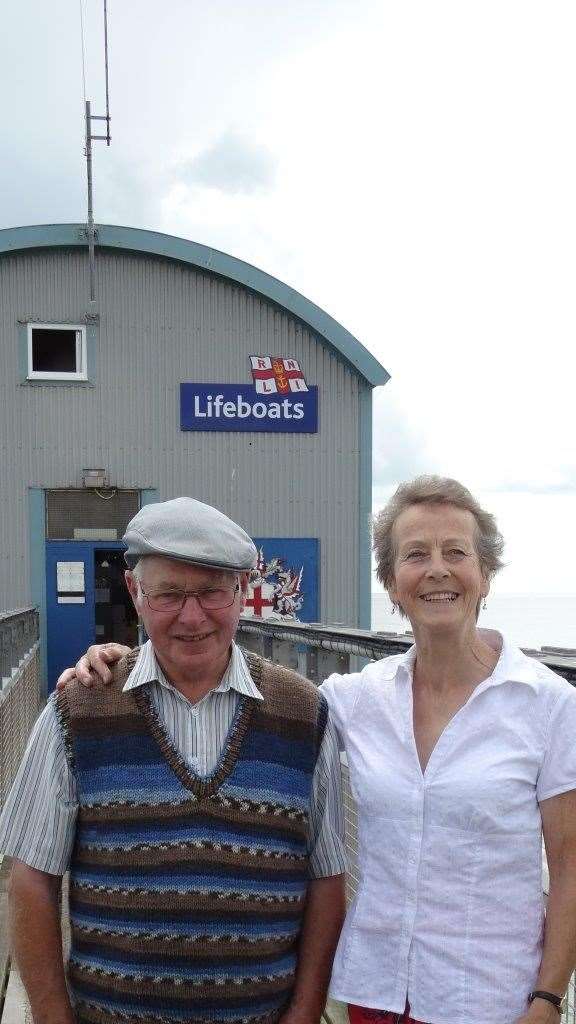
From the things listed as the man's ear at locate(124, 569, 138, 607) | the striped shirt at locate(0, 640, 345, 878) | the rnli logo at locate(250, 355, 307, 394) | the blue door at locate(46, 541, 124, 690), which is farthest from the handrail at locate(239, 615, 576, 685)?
the rnli logo at locate(250, 355, 307, 394)

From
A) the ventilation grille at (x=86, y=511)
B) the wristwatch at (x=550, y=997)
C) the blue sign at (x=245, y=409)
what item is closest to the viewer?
the wristwatch at (x=550, y=997)

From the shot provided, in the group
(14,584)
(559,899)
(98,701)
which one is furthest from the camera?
(14,584)

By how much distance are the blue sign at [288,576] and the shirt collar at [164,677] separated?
36.4 ft

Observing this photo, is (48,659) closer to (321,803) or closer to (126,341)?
(126,341)

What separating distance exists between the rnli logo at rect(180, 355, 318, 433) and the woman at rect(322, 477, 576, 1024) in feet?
36.4

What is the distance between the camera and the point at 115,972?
6.46 ft

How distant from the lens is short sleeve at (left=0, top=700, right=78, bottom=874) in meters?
2.00

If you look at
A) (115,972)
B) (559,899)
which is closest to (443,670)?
(559,899)

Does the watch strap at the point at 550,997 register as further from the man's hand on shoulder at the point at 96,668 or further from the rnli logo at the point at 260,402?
the rnli logo at the point at 260,402

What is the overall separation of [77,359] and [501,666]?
37.9 feet

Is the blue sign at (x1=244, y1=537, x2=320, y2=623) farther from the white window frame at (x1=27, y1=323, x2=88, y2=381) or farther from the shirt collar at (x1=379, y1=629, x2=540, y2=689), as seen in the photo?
the shirt collar at (x1=379, y1=629, x2=540, y2=689)

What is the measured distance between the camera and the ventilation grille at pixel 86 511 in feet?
42.0

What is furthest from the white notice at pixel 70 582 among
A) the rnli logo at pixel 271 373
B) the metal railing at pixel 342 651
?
the metal railing at pixel 342 651

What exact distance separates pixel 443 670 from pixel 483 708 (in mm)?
138
